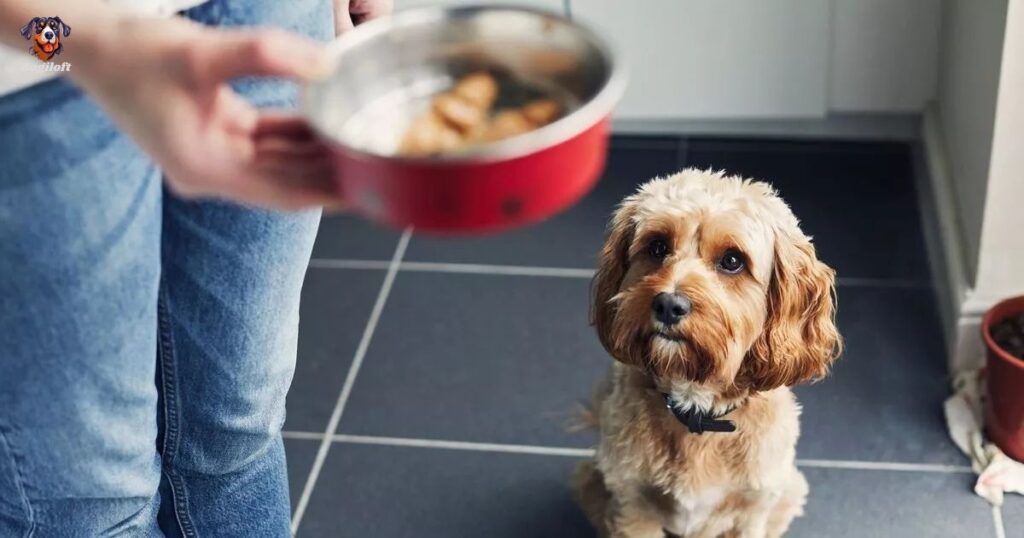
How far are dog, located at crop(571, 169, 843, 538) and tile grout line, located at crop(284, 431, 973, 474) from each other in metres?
0.32

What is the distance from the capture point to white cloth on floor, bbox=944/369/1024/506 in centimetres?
184

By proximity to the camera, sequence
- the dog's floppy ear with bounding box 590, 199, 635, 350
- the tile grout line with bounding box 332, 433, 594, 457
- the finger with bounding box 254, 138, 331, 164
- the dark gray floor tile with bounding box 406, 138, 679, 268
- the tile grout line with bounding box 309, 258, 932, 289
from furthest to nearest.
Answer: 1. the dark gray floor tile with bounding box 406, 138, 679, 268
2. the tile grout line with bounding box 309, 258, 932, 289
3. the tile grout line with bounding box 332, 433, 594, 457
4. the dog's floppy ear with bounding box 590, 199, 635, 350
5. the finger with bounding box 254, 138, 331, 164

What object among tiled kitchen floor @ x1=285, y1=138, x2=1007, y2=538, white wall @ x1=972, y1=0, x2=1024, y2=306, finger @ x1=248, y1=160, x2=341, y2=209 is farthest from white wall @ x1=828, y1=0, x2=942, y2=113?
finger @ x1=248, y1=160, x2=341, y2=209

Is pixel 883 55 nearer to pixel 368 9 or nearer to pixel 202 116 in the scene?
pixel 368 9

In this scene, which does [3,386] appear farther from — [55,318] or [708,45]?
[708,45]

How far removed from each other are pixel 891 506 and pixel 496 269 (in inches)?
34.3

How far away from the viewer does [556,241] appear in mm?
2416

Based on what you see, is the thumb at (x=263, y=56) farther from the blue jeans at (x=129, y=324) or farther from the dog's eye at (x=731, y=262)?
the dog's eye at (x=731, y=262)

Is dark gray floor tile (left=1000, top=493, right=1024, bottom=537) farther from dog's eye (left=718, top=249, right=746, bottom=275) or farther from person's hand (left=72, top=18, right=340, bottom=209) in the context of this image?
person's hand (left=72, top=18, right=340, bottom=209)

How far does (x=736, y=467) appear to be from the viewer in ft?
5.07

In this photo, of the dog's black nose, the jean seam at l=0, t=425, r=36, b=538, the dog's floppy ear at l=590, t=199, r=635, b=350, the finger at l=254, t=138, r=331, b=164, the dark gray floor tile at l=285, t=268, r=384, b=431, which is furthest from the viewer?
the dark gray floor tile at l=285, t=268, r=384, b=431

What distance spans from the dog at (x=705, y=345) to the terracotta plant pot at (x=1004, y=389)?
0.39 meters

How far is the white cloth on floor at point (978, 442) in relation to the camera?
184cm

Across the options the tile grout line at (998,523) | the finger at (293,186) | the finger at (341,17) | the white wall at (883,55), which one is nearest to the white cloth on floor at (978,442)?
the tile grout line at (998,523)
